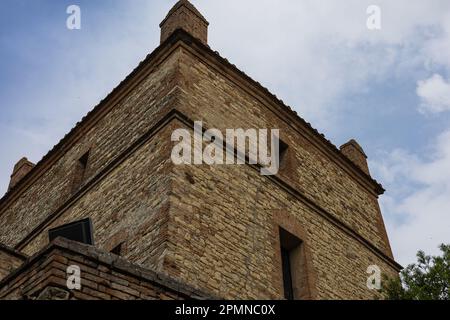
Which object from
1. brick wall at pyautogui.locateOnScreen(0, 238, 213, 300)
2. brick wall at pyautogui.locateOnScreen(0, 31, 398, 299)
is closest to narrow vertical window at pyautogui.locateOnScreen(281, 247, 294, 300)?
brick wall at pyautogui.locateOnScreen(0, 31, 398, 299)

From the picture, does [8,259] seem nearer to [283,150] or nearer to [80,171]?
[80,171]

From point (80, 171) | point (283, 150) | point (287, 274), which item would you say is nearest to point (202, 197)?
point (287, 274)

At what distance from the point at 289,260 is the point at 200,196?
91.3 inches

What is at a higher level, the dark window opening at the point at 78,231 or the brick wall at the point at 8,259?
the dark window opening at the point at 78,231

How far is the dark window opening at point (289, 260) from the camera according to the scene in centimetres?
998

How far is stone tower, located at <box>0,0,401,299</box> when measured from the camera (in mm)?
8445

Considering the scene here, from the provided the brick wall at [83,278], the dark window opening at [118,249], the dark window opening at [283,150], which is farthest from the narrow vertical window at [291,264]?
the brick wall at [83,278]

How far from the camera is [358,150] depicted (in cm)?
1444

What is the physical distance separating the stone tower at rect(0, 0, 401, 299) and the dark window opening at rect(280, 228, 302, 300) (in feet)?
0.07

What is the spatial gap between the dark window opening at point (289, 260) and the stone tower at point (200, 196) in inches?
0.8

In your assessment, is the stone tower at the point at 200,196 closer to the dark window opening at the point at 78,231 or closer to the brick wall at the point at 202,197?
the brick wall at the point at 202,197
